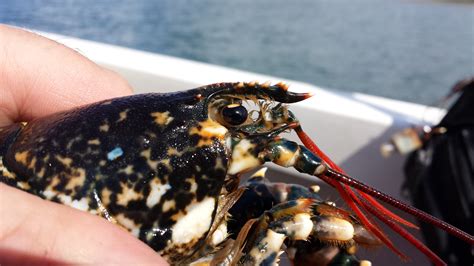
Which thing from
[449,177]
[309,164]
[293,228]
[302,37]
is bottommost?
[302,37]

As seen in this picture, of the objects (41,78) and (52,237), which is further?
(41,78)

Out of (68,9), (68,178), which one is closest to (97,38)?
(68,9)

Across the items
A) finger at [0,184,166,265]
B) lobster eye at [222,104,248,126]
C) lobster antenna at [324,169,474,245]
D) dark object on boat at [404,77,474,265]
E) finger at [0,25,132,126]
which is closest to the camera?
finger at [0,184,166,265]

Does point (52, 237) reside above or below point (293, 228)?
above

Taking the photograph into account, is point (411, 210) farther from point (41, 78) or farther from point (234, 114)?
point (41, 78)

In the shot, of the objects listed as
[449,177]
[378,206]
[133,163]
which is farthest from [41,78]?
[449,177]

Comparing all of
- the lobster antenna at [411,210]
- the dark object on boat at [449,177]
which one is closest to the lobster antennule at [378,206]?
the lobster antenna at [411,210]

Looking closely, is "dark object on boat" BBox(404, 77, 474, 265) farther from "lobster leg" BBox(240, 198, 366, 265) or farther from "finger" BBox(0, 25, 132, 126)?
"finger" BBox(0, 25, 132, 126)

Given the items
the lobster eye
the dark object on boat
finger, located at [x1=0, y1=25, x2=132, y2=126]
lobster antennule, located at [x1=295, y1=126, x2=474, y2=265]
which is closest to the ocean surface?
finger, located at [x1=0, y1=25, x2=132, y2=126]
